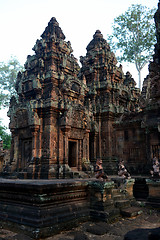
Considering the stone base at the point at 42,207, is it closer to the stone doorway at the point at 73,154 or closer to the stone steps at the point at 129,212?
the stone steps at the point at 129,212

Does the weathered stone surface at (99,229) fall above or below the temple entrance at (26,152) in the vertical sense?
below

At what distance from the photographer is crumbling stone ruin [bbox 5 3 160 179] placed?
10.5 metres

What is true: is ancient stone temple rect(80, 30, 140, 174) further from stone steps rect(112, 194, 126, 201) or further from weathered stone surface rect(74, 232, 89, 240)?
weathered stone surface rect(74, 232, 89, 240)

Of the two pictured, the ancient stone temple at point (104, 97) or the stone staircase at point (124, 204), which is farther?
the ancient stone temple at point (104, 97)

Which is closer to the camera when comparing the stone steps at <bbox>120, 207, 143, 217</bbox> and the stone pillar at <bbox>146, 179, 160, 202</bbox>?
the stone steps at <bbox>120, 207, 143, 217</bbox>

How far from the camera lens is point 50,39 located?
12.4 meters

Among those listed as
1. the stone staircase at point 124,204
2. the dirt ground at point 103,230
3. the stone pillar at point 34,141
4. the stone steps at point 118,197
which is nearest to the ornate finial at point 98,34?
the stone pillar at point 34,141

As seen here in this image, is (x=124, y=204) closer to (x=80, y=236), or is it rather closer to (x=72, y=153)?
(x=80, y=236)

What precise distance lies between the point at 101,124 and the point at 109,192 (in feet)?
25.9

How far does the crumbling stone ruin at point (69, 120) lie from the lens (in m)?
10.5

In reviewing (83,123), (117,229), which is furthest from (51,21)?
(117,229)

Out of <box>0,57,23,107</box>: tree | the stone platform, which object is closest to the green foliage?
<box>0,57,23,107</box>: tree

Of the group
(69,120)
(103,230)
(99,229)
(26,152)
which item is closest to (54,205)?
(99,229)

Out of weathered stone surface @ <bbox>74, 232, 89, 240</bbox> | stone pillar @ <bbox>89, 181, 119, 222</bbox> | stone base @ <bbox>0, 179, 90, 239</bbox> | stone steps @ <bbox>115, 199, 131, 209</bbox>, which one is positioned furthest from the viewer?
stone steps @ <bbox>115, 199, 131, 209</bbox>
